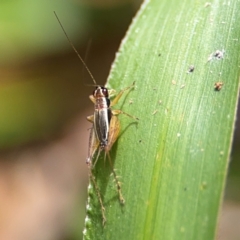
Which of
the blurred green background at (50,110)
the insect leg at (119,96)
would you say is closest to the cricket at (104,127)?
the insect leg at (119,96)

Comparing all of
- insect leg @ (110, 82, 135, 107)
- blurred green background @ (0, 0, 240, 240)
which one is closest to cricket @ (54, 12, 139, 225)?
insect leg @ (110, 82, 135, 107)

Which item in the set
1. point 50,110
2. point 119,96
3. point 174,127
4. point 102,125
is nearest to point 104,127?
point 102,125

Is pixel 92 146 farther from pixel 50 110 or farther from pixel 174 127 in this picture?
pixel 50 110

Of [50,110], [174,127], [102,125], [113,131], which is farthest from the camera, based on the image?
[50,110]

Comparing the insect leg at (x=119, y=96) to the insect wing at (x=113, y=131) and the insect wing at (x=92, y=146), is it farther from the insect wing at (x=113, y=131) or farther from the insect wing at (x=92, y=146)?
the insect wing at (x=92, y=146)

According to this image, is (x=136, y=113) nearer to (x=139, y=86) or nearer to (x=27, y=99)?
(x=139, y=86)

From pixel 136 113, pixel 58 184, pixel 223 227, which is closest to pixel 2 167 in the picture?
pixel 58 184

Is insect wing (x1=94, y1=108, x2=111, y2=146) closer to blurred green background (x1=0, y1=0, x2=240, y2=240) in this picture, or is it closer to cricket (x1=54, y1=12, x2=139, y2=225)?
cricket (x1=54, y1=12, x2=139, y2=225)
